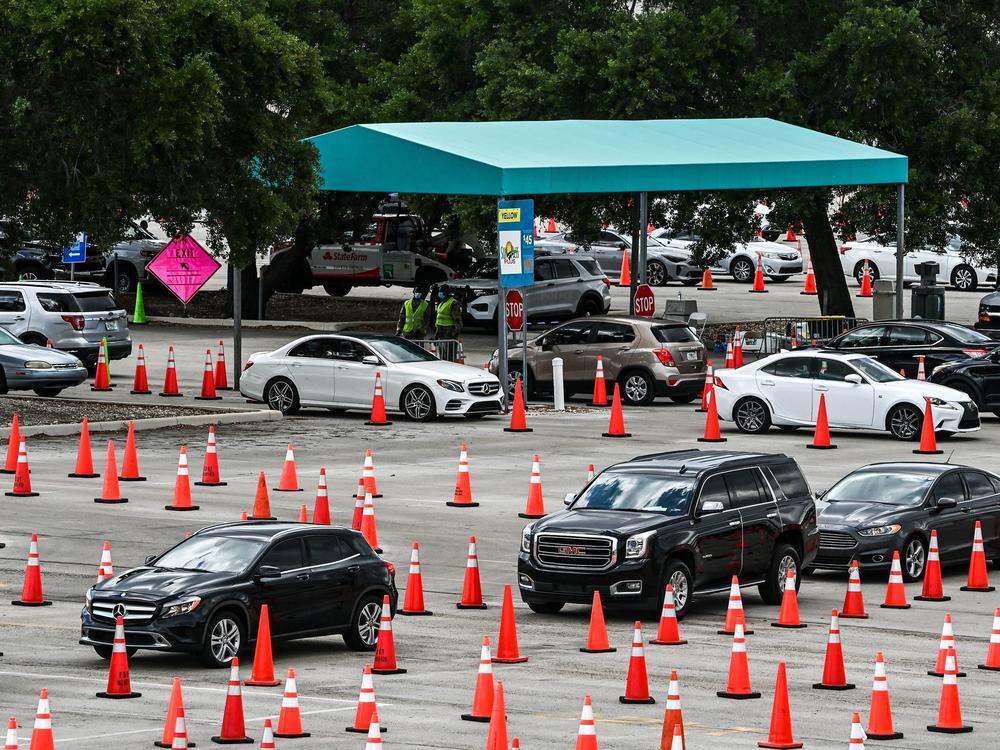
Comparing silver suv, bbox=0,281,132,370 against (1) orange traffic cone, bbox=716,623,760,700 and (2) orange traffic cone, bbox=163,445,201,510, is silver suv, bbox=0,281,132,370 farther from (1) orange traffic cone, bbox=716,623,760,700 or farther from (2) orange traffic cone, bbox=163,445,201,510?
(1) orange traffic cone, bbox=716,623,760,700

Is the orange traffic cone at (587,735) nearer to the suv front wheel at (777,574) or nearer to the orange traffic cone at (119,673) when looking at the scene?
the orange traffic cone at (119,673)

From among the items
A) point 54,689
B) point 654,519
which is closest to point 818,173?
point 654,519

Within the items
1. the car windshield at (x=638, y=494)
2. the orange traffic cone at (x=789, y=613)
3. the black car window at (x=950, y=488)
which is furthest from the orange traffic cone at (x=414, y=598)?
the black car window at (x=950, y=488)

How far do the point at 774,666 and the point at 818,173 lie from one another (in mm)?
24809

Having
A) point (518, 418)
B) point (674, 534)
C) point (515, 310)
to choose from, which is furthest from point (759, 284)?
point (674, 534)

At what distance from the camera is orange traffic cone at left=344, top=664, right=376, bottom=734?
11.8m

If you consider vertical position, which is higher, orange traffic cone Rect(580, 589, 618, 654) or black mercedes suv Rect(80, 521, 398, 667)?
black mercedes suv Rect(80, 521, 398, 667)

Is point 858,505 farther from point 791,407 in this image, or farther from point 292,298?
point 292,298

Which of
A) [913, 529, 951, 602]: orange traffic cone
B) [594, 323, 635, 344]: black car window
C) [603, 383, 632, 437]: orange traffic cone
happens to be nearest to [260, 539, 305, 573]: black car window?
[913, 529, 951, 602]: orange traffic cone

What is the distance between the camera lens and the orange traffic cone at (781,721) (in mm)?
12305

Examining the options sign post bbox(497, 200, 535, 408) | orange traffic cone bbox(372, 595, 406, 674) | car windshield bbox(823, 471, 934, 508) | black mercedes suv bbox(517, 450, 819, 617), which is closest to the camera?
orange traffic cone bbox(372, 595, 406, 674)

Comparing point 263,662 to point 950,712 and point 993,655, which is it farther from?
point 993,655

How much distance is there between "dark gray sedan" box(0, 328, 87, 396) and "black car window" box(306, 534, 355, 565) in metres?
18.0

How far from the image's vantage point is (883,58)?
1713 inches
